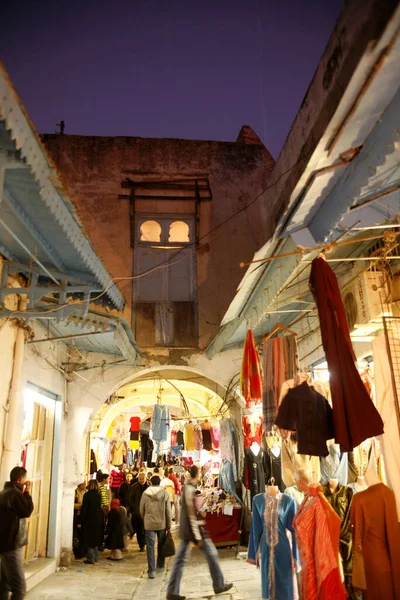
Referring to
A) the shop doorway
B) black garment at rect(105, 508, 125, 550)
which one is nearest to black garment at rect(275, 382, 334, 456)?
the shop doorway

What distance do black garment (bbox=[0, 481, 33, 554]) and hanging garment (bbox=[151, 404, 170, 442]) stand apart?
308 inches

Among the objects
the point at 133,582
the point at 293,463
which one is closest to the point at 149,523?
the point at 133,582

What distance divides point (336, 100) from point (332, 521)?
456 cm

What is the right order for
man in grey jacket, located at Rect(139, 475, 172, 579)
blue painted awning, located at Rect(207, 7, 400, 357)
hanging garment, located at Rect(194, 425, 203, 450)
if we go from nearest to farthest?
blue painted awning, located at Rect(207, 7, 400, 357) → man in grey jacket, located at Rect(139, 475, 172, 579) → hanging garment, located at Rect(194, 425, 203, 450)


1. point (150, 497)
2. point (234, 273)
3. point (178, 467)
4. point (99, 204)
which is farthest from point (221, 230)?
point (178, 467)

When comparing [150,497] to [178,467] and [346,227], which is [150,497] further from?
[178,467]

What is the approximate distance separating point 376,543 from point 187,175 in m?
9.97

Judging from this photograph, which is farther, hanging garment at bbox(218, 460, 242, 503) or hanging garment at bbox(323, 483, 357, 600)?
hanging garment at bbox(218, 460, 242, 503)

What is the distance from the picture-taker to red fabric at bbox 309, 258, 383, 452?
3551 mm

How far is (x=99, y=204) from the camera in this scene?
12.0 metres

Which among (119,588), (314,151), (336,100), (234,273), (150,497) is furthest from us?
(234,273)

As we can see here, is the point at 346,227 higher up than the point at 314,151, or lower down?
lower down

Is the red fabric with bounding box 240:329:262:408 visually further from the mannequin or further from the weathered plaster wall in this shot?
the weathered plaster wall

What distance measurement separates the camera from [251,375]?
727cm
